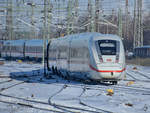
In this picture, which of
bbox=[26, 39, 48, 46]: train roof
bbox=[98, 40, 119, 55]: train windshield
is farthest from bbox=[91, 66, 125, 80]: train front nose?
bbox=[26, 39, 48, 46]: train roof

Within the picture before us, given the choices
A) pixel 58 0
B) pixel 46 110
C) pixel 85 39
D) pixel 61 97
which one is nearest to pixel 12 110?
pixel 46 110

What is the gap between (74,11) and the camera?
35.8 meters

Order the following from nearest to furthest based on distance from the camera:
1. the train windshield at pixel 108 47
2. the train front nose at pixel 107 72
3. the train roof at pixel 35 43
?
the train front nose at pixel 107 72 < the train windshield at pixel 108 47 < the train roof at pixel 35 43

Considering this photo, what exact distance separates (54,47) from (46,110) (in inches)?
641

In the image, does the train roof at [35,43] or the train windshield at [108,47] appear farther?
the train roof at [35,43]

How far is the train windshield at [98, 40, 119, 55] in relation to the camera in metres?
15.9

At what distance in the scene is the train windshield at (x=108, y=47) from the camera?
15.9 metres

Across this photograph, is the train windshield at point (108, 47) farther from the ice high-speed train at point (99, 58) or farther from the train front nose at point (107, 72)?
the train front nose at point (107, 72)

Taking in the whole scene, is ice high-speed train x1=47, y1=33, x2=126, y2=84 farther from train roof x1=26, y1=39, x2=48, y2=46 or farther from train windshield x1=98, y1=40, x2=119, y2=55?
train roof x1=26, y1=39, x2=48, y2=46

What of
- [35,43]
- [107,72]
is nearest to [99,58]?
[107,72]

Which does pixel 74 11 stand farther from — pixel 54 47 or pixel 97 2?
pixel 54 47

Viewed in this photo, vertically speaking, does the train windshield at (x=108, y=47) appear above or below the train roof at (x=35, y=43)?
above

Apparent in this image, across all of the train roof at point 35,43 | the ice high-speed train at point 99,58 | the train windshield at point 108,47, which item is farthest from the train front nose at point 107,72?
the train roof at point 35,43

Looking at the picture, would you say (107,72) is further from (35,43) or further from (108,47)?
(35,43)
